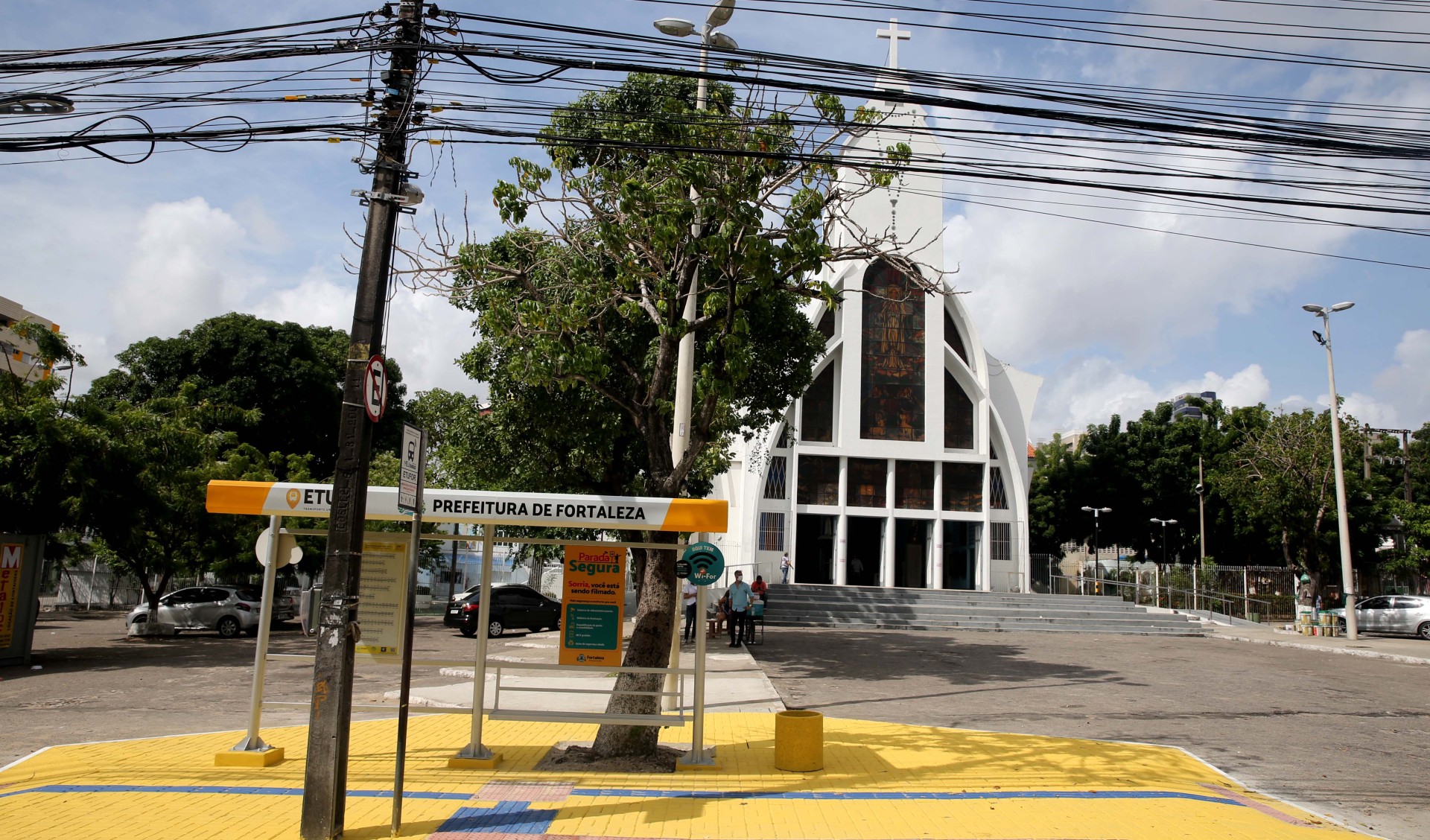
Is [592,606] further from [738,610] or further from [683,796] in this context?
[738,610]

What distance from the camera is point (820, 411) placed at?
4088cm

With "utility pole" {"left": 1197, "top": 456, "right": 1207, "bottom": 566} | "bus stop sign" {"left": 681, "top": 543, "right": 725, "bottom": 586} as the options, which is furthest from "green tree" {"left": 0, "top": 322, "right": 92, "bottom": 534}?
"utility pole" {"left": 1197, "top": 456, "right": 1207, "bottom": 566}

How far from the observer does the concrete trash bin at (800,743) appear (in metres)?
8.50

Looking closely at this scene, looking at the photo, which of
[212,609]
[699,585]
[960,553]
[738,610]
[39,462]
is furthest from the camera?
[960,553]

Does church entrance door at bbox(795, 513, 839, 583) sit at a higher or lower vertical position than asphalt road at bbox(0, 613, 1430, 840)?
higher

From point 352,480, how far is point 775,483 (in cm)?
3358

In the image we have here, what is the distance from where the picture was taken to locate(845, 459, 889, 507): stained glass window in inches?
1592

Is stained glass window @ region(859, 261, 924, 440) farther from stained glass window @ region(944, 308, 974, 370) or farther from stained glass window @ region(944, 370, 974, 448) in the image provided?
stained glass window @ region(944, 308, 974, 370)

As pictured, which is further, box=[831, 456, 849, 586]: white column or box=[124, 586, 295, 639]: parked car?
box=[831, 456, 849, 586]: white column

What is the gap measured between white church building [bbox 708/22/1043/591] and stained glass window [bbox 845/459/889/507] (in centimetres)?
5

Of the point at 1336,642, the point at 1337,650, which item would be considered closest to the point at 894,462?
the point at 1336,642

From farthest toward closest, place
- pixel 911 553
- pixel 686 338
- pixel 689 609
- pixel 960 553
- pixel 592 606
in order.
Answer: pixel 911 553
pixel 960 553
pixel 689 609
pixel 686 338
pixel 592 606

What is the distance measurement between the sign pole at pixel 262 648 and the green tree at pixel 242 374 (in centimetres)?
2778

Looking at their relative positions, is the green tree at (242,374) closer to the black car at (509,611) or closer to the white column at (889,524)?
the black car at (509,611)
